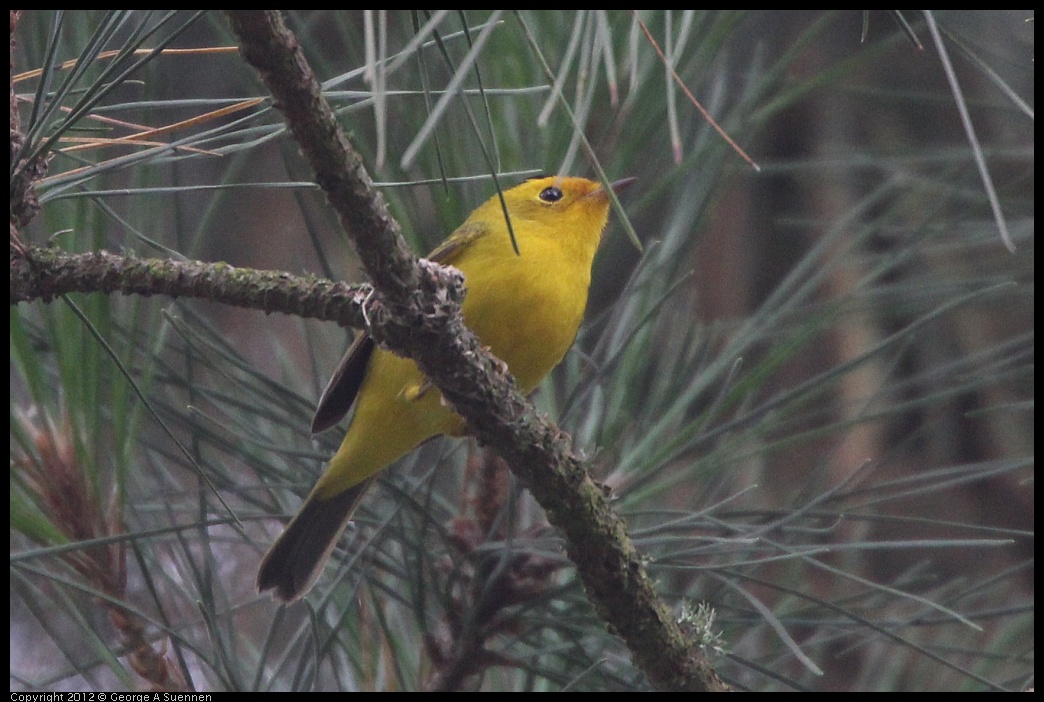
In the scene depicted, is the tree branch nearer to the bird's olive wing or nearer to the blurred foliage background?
the blurred foliage background

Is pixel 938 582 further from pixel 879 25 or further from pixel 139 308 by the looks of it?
pixel 139 308

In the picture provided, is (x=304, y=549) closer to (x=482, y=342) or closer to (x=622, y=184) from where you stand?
(x=482, y=342)

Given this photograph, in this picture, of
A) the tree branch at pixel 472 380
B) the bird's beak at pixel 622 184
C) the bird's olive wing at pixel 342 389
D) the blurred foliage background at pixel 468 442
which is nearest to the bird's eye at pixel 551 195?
the blurred foliage background at pixel 468 442

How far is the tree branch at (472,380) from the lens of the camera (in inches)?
41.8

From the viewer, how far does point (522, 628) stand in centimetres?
182

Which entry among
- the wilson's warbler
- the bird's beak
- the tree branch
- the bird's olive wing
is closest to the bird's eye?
the wilson's warbler

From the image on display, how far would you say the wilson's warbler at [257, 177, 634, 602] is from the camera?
2.03 m

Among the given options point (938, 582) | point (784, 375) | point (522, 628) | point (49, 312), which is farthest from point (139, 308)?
point (938, 582)

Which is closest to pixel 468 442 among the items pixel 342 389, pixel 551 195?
pixel 342 389

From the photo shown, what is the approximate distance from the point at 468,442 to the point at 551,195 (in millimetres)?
976

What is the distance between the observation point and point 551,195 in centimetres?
280

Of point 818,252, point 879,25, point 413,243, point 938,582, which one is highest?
point 879,25

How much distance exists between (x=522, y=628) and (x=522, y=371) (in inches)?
24.9

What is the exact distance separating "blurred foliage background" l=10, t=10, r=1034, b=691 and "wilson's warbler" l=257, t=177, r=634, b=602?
7 cm
